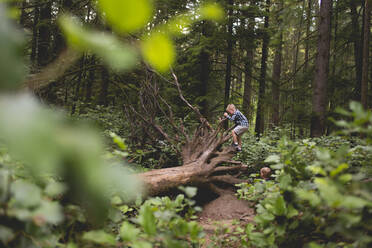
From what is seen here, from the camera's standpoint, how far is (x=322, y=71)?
7.67m

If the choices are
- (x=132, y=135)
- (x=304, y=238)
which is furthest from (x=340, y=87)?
(x=304, y=238)

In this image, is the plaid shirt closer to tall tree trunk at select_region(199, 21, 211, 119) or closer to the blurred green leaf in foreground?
tall tree trunk at select_region(199, 21, 211, 119)

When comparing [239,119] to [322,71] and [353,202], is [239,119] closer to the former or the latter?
[322,71]

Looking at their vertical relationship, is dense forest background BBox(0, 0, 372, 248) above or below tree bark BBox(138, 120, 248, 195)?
above

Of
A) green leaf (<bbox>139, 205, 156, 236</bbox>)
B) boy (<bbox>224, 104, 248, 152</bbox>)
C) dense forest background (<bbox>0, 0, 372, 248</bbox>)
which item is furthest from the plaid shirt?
green leaf (<bbox>139, 205, 156, 236</bbox>)

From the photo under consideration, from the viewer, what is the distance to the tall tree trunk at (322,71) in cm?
758

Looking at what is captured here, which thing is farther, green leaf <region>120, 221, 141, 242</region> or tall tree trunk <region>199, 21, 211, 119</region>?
tall tree trunk <region>199, 21, 211, 119</region>

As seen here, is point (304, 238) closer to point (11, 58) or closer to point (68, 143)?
point (68, 143)

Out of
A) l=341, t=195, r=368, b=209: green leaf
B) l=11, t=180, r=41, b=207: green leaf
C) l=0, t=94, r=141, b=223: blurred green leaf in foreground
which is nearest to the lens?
l=0, t=94, r=141, b=223: blurred green leaf in foreground

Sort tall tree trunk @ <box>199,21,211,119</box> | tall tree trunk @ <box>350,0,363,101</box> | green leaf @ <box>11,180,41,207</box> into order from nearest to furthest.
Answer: green leaf @ <box>11,180,41,207</box>
tall tree trunk @ <box>199,21,211,119</box>
tall tree trunk @ <box>350,0,363,101</box>

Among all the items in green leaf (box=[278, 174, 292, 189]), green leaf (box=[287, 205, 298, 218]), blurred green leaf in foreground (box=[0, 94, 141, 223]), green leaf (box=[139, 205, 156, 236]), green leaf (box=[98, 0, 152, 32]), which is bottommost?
green leaf (box=[287, 205, 298, 218])

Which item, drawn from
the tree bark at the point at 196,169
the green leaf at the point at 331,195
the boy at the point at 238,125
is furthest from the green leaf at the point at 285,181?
the boy at the point at 238,125

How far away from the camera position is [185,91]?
10.3 meters

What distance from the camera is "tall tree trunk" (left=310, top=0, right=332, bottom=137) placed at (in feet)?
24.9
